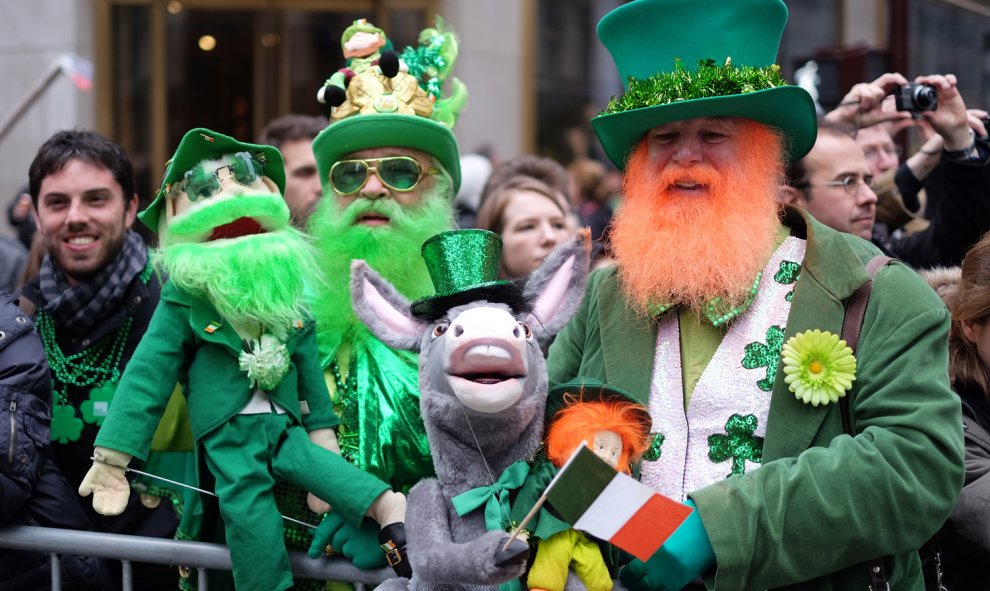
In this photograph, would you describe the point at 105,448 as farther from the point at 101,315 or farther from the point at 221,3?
the point at 221,3

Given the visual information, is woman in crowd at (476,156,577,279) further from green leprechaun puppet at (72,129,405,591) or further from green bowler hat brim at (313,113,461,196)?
green leprechaun puppet at (72,129,405,591)

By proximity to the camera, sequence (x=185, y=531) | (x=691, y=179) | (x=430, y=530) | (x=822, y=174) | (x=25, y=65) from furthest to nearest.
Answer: (x=25, y=65), (x=822, y=174), (x=185, y=531), (x=691, y=179), (x=430, y=530)

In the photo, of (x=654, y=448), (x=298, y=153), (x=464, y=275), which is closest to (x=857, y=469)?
(x=654, y=448)

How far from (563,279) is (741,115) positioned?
63 cm

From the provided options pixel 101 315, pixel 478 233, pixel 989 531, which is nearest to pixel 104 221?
pixel 101 315

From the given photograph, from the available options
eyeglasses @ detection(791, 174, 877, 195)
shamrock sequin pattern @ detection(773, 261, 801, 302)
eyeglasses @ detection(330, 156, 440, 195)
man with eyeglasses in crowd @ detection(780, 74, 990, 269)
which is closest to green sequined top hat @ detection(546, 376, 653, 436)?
shamrock sequin pattern @ detection(773, 261, 801, 302)

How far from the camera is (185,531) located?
→ 3240mm

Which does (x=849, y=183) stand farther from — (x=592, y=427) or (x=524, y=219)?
(x=592, y=427)

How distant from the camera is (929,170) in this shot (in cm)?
446

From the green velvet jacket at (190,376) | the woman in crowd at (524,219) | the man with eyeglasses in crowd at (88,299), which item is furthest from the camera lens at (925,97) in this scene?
the man with eyeglasses in crowd at (88,299)

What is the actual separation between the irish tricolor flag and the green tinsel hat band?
1004mm

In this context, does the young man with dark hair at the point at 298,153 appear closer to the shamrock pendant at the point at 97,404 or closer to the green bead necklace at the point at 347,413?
the shamrock pendant at the point at 97,404

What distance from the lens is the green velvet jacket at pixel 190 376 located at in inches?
120

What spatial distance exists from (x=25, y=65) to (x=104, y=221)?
6.87 meters
